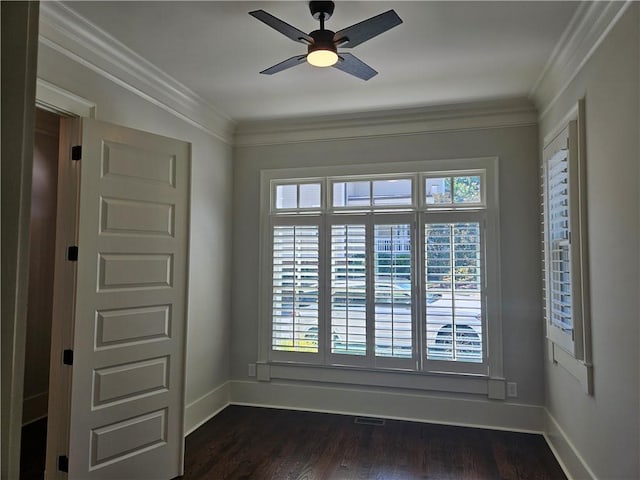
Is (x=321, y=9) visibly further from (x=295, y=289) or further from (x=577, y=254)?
(x=295, y=289)

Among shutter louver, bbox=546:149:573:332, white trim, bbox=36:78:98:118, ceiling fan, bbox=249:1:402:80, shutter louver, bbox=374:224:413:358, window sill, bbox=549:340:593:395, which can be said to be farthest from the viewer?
shutter louver, bbox=374:224:413:358

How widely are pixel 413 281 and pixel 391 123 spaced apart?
1.50m

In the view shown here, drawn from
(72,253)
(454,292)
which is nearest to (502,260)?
(454,292)

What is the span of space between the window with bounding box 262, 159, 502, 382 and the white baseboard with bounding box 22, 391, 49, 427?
2105 millimetres

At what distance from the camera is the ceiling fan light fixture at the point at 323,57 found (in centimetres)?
216

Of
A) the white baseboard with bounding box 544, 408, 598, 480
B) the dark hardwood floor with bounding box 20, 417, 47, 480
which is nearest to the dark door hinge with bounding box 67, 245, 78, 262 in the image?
the dark hardwood floor with bounding box 20, 417, 47, 480

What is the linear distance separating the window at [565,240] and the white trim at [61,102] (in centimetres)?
301

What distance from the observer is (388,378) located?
3773 mm

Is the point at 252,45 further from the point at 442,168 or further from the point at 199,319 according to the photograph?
the point at 199,319

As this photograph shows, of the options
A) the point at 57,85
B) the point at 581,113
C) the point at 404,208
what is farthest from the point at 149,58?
the point at 581,113

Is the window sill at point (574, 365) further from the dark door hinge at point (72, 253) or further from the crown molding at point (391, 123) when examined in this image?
the dark door hinge at point (72, 253)

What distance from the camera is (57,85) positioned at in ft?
7.64

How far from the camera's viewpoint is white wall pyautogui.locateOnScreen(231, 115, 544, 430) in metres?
3.50

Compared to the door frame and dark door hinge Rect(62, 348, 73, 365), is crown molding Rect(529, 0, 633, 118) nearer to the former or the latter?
the door frame
